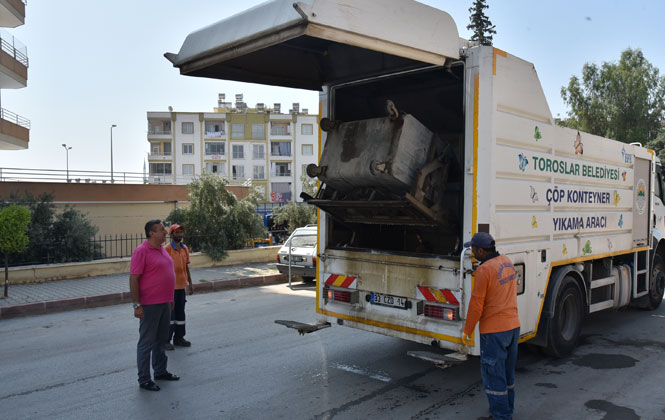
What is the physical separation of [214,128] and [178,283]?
63.1m

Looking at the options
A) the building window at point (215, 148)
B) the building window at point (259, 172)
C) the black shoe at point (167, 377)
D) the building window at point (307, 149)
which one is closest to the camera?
the black shoe at point (167, 377)

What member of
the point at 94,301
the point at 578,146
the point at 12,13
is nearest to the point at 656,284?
the point at 578,146

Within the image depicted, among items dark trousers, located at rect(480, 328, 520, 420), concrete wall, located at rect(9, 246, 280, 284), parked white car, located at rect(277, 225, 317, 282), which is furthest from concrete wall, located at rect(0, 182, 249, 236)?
dark trousers, located at rect(480, 328, 520, 420)

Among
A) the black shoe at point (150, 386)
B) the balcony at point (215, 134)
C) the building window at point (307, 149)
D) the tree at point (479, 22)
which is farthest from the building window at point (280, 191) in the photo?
the black shoe at point (150, 386)

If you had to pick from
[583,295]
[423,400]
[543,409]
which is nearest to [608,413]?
[543,409]

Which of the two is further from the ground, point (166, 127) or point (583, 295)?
point (166, 127)

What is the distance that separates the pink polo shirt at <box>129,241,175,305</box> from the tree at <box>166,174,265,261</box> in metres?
10.2

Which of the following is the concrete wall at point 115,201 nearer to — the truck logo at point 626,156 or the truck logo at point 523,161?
the truck logo at point 626,156

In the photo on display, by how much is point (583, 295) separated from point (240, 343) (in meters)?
4.49

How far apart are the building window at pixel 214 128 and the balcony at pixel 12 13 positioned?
141 feet

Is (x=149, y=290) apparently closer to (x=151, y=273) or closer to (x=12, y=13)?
(x=151, y=273)

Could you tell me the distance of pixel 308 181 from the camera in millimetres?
26906

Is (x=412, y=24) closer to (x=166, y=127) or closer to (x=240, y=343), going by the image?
(x=240, y=343)

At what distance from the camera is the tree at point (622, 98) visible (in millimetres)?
41094
